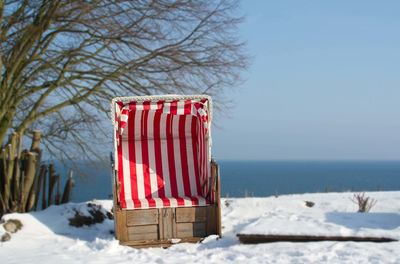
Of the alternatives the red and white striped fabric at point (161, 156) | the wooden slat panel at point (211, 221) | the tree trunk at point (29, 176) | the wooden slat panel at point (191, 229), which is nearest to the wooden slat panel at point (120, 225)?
the wooden slat panel at point (191, 229)

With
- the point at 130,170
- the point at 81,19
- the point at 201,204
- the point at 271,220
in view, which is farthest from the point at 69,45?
the point at 271,220

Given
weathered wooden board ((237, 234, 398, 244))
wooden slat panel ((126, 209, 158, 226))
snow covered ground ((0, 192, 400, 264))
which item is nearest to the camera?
snow covered ground ((0, 192, 400, 264))

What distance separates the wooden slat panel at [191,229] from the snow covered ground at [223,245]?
22cm

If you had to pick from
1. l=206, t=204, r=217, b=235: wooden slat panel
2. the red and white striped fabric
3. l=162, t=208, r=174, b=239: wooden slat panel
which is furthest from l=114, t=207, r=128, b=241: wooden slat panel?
l=206, t=204, r=217, b=235: wooden slat panel

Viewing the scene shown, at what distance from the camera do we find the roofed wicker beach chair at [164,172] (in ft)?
21.7

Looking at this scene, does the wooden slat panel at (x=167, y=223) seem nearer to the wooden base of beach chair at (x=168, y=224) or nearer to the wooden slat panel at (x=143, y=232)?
the wooden base of beach chair at (x=168, y=224)

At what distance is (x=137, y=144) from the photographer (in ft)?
26.1

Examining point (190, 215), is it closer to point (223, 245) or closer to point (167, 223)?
point (167, 223)

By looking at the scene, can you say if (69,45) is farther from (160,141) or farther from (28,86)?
(160,141)

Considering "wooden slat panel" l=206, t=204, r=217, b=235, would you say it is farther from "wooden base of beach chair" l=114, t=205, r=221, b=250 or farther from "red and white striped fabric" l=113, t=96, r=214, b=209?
"red and white striped fabric" l=113, t=96, r=214, b=209

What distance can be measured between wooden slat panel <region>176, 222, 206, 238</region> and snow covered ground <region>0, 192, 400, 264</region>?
218mm

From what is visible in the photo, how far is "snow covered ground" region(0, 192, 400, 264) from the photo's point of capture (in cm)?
541

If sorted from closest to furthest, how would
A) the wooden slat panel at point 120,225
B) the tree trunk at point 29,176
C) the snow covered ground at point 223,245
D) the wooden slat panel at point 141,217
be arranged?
the snow covered ground at point 223,245, the wooden slat panel at point 120,225, the wooden slat panel at point 141,217, the tree trunk at point 29,176

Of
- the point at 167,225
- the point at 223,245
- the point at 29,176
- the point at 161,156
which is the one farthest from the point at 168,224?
the point at 29,176
